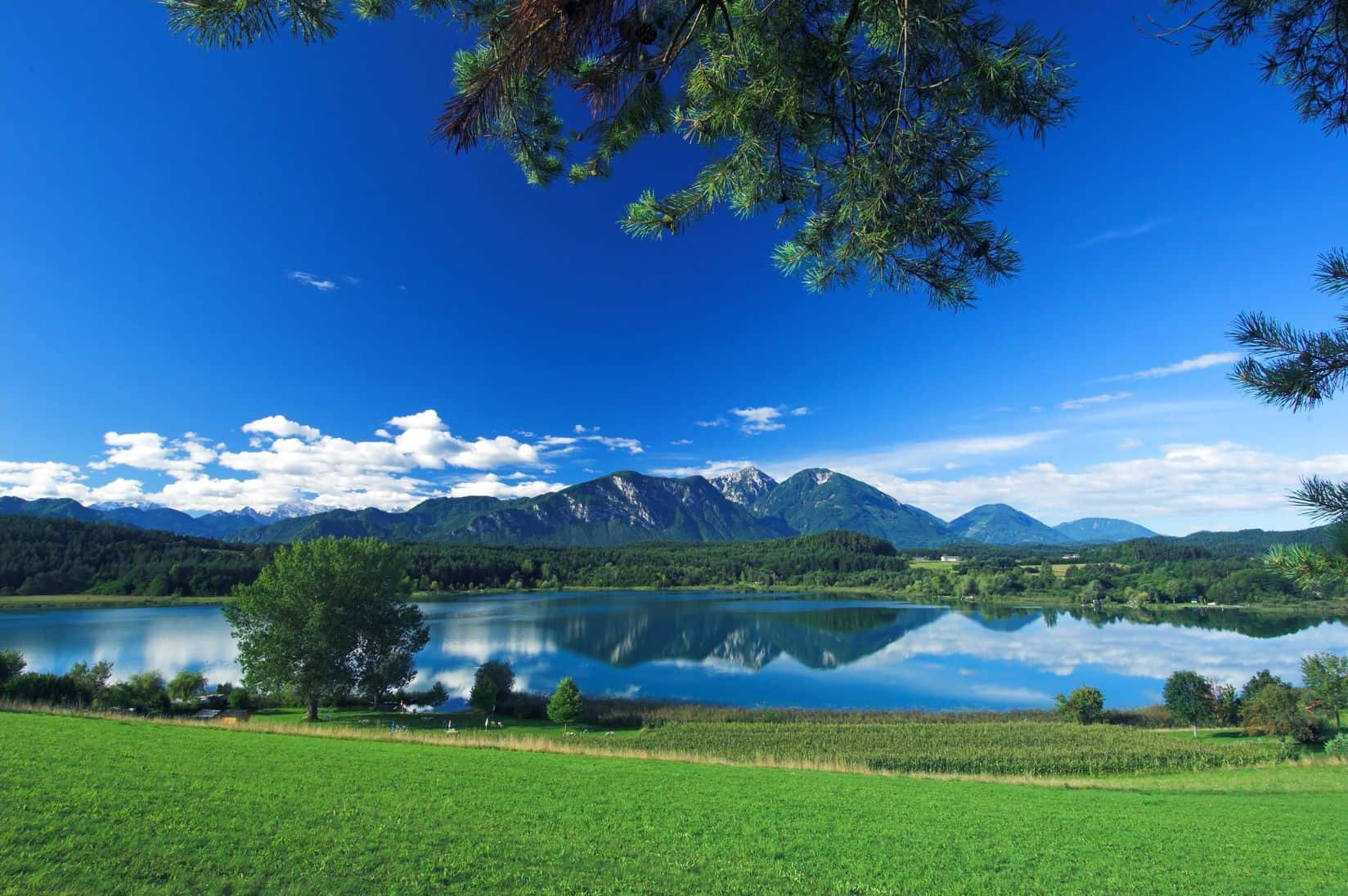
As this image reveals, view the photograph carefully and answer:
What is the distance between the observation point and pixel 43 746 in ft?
24.6

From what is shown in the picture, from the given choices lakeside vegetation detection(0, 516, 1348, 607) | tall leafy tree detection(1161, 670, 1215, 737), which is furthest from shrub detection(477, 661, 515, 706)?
lakeside vegetation detection(0, 516, 1348, 607)

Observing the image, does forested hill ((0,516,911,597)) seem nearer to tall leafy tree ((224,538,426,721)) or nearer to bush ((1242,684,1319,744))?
tall leafy tree ((224,538,426,721))

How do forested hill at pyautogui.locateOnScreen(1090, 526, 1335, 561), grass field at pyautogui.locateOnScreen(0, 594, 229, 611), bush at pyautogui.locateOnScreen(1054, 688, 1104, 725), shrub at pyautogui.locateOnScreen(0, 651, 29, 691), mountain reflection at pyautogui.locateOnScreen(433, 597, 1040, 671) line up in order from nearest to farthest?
shrub at pyautogui.locateOnScreen(0, 651, 29, 691)
bush at pyautogui.locateOnScreen(1054, 688, 1104, 725)
mountain reflection at pyautogui.locateOnScreen(433, 597, 1040, 671)
grass field at pyautogui.locateOnScreen(0, 594, 229, 611)
forested hill at pyautogui.locateOnScreen(1090, 526, 1335, 561)

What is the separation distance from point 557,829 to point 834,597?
93.0m

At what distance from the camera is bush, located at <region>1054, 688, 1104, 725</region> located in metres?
24.2

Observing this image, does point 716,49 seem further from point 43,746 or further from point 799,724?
point 799,724

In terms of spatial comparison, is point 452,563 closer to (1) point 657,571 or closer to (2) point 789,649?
(1) point 657,571

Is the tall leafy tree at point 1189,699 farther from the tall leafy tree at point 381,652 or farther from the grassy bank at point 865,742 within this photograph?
the tall leafy tree at point 381,652


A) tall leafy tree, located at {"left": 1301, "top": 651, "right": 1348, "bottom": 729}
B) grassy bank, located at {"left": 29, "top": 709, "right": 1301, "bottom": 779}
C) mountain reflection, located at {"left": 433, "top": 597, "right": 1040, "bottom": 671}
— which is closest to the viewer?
grassy bank, located at {"left": 29, "top": 709, "right": 1301, "bottom": 779}

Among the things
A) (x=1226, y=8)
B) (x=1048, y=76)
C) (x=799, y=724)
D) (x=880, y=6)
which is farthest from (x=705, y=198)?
(x=799, y=724)

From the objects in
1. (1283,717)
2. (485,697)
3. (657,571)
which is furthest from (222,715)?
(657,571)

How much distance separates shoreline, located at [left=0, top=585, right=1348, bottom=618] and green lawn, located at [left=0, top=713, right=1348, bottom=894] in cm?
5497

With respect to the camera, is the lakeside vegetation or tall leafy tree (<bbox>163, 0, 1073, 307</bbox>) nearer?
tall leafy tree (<bbox>163, 0, 1073, 307</bbox>)

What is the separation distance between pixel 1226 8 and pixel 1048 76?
977mm
